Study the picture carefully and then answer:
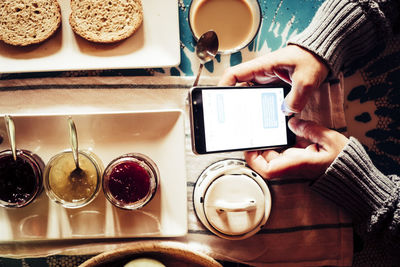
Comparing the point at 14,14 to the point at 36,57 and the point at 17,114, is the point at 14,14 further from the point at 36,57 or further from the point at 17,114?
the point at 17,114

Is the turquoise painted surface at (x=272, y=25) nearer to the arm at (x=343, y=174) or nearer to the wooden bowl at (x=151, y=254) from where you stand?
the arm at (x=343, y=174)

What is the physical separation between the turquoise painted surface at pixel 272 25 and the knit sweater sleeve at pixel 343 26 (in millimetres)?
79

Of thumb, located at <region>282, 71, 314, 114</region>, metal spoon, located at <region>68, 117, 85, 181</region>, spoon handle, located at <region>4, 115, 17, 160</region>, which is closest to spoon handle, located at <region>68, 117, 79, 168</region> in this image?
metal spoon, located at <region>68, 117, 85, 181</region>

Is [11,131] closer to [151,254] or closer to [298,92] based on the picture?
[151,254]

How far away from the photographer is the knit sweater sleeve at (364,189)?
2.31 feet

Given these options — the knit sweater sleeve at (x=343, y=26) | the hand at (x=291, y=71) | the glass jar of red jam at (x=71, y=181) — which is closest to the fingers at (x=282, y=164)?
the hand at (x=291, y=71)

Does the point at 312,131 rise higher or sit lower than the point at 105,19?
lower

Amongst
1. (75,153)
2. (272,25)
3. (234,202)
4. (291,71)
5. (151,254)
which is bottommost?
(151,254)

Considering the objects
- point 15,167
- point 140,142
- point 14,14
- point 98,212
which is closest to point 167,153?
point 140,142

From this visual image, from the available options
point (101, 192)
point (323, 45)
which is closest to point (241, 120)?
point (323, 45)

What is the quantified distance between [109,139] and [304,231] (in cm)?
51

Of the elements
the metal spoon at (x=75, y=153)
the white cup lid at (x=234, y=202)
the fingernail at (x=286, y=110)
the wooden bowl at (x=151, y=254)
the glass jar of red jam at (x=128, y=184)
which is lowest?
the wooden bowl at (x=151, y=254)

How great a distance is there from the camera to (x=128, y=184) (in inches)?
27.1

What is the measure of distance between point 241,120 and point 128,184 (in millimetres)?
291
